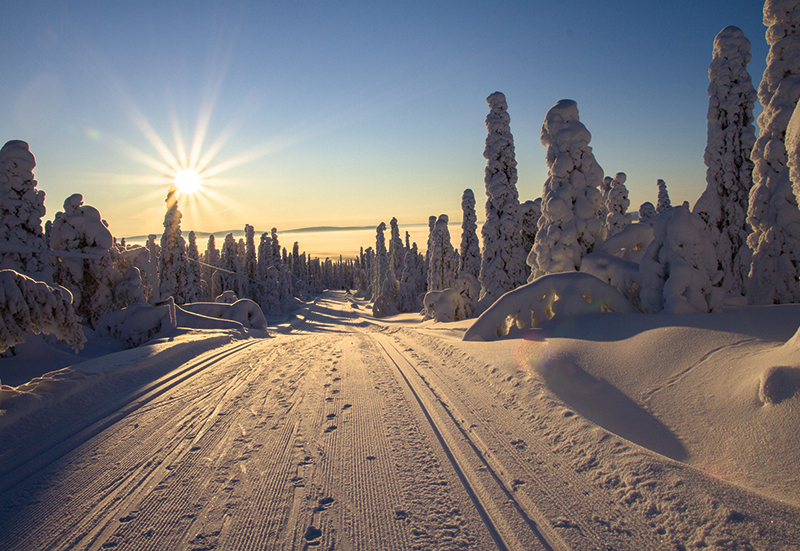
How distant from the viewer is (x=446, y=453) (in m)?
4.02

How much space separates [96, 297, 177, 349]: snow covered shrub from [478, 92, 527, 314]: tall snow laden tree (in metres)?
16.4

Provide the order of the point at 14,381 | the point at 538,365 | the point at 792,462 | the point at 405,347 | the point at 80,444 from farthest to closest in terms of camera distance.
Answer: the point at 405,347 < the point at 14,381 < the point at 538,365 < the point at 80,444 < the point at 792,462

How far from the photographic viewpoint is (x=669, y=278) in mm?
8414

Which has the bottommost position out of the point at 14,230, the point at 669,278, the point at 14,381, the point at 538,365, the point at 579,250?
the point at 14,381

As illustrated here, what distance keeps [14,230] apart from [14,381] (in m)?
8.36

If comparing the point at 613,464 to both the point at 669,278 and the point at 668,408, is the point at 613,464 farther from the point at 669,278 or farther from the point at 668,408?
the point at 669,278

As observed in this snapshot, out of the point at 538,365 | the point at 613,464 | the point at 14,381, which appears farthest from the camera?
the point at 14,381

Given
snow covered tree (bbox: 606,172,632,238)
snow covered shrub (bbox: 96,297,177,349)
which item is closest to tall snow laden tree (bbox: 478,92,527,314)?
snow covered tree (bbox: 606,172,632,238)

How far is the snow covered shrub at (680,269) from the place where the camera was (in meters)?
8.15

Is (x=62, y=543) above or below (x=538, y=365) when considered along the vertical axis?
below

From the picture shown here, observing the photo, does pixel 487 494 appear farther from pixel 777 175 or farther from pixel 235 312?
pixel 235 312

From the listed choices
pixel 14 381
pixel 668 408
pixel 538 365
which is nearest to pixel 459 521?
pixel 668 408

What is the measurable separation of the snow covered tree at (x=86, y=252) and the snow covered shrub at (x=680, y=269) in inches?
893

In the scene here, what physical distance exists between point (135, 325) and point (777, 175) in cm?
2415
